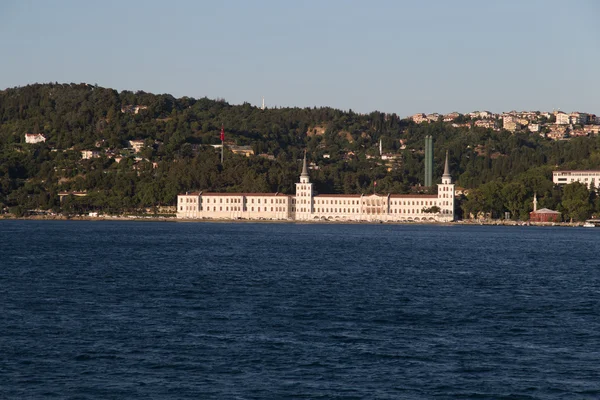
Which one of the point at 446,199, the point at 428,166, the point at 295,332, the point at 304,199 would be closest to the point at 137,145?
the point at 428,166

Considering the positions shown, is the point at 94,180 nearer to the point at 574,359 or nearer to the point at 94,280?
the point at 94,280

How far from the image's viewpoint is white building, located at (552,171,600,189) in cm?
14888

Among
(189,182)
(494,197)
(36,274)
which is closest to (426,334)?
(36,274)

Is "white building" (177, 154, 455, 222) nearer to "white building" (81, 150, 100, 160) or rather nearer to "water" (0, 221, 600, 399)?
"white building" (81, 150, 100, 160)

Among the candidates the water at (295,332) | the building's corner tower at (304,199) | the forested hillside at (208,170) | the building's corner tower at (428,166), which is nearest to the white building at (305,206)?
the building's corner tower at (304,199)

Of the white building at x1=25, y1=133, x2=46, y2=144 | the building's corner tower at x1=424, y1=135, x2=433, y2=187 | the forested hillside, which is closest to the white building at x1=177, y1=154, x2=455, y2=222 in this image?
the forested hillside

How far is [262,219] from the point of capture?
14162cm

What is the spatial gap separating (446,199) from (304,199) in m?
19.2

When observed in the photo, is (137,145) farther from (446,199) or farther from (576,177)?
(576,177)

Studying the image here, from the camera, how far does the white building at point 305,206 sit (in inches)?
5541

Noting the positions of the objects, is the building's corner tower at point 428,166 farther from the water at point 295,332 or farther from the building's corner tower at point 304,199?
the water at point 295,332

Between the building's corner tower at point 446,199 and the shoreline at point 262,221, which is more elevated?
the building's corner tower at point 446,199

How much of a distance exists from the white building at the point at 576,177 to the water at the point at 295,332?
106 metres

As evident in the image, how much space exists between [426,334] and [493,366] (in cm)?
403
